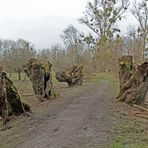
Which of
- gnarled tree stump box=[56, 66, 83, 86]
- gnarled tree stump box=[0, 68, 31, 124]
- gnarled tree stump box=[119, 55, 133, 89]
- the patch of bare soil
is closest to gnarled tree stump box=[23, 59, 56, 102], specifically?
gnarled tree stump box=[119, 55, 133, 89]

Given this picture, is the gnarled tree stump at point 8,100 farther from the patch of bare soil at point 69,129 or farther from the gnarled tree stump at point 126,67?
the gnarled tree stump at point 126,67

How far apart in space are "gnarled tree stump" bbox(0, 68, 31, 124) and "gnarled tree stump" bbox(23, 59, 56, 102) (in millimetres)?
5906

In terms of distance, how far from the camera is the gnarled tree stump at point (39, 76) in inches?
851

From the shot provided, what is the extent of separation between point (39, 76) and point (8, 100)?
6.86 m

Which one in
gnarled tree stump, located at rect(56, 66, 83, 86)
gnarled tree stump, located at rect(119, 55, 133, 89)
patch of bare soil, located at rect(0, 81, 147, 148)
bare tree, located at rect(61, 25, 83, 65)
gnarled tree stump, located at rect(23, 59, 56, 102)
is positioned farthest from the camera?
bare tree, located at rect(61, 25, 83, 65)

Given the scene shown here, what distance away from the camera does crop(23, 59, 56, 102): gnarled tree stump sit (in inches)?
851

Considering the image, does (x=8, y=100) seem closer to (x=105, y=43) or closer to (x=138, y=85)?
(x=138, y=85)

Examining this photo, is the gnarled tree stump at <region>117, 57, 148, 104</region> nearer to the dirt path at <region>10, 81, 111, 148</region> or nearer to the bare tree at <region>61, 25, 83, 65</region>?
the dirt path at <region>10, 81, 111, 148</region>

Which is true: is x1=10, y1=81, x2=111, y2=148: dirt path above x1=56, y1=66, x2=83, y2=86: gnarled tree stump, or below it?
below

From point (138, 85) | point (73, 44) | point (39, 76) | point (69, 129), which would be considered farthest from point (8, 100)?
point (73, 44)

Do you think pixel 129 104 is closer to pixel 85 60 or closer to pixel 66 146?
pixel 66 146

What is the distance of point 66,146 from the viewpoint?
9.32m

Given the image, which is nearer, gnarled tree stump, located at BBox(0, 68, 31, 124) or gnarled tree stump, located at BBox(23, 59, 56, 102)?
gnarled tree stump, located at BBox(0, 68, 31, 124)

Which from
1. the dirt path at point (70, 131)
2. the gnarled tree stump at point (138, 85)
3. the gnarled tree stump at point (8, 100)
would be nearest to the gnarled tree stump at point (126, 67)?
the gnarled tree stump at point (138, 85)
